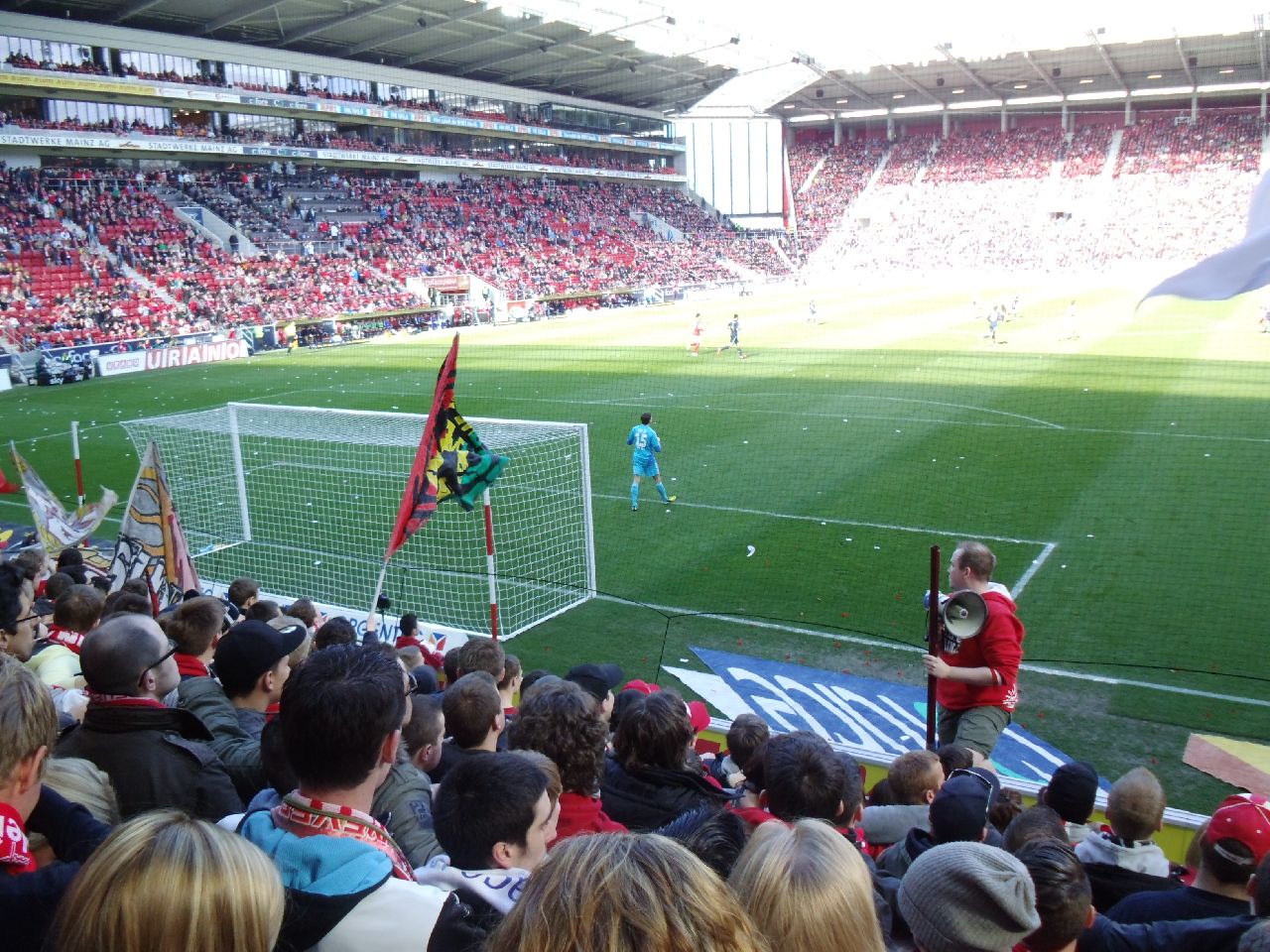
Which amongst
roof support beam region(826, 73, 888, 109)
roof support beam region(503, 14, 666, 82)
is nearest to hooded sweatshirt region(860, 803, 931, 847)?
roof support beam region(503, 14, 666, 82)

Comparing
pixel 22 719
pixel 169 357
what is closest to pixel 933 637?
pixel 22 719

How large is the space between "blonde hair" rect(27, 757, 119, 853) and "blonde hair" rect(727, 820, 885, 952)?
2032 mm

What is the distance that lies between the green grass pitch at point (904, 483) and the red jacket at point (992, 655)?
2.23 meters

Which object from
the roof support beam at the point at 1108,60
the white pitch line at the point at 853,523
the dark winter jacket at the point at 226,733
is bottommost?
the white pitch line at the point at 853,523

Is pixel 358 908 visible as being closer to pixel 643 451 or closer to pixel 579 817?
pixel 579 817

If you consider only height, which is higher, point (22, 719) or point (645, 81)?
point (645, 81)

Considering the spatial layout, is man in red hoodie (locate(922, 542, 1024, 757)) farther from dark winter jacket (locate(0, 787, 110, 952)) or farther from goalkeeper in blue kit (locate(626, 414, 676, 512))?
goalkeeper in blue kit (locate(626, 414, 676, 512))

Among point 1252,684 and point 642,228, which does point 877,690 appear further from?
point 642,228

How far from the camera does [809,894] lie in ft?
6.73

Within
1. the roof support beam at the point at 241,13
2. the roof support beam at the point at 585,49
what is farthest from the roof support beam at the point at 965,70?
the roof support beam at the point at 241,13

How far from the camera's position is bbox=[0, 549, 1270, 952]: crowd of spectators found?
6.23 feet

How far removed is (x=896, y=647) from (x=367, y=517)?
867 centimetres

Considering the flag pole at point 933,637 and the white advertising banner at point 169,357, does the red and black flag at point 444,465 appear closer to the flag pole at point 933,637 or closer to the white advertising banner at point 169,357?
the flag pole at point 933,637

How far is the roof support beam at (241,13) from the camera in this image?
142 feet
